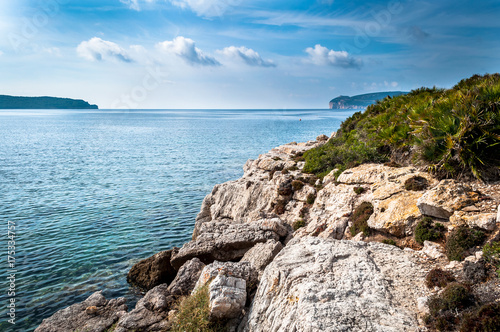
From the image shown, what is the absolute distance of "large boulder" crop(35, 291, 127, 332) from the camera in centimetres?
1368

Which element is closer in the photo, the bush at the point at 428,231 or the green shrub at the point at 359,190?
the bush at the point at 428,231

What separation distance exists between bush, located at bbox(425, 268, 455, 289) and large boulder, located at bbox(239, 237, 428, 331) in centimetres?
21

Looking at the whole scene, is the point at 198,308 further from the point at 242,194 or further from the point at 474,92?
the point at 474,92

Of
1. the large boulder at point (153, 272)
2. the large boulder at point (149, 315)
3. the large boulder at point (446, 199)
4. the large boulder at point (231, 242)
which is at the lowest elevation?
the large boulder at point (153, 272)

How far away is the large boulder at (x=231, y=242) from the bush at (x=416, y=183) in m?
7.16

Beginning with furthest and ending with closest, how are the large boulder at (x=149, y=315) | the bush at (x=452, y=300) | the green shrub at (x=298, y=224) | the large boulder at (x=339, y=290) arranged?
the green shrub at (x=298, y=224) → the large boulder at (x=149, y=315) → the large boulder at (x=339, y=290) → the bush at (x=452, y=300)

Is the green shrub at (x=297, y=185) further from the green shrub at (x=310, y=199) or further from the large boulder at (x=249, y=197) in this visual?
the green shrub at (x=310, y=199)

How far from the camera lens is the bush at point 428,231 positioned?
12.1m

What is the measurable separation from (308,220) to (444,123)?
8.79 metres

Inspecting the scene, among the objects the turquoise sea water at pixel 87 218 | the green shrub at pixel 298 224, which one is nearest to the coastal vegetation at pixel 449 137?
the green shrub at pixel 298 224

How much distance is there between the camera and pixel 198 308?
11.3m

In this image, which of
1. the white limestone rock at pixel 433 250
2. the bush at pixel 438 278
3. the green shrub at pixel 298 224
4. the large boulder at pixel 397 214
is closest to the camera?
the bush at pixel 438 278

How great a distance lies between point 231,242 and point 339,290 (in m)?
8.76

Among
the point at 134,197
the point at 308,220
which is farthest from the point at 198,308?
the point at 134,197
